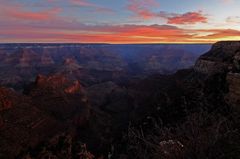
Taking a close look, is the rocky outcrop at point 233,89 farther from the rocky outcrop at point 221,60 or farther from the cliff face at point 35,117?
the cliff face at point 35,117

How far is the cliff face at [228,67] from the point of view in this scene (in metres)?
34.4

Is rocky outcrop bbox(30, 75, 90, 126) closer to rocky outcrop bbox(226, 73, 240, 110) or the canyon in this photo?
the canyon

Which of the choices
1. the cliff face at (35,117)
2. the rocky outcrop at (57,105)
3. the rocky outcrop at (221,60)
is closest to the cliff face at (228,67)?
the rocky outcrop at (221,60)

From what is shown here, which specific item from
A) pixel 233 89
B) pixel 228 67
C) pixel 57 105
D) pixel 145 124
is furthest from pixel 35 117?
pixel 228 67

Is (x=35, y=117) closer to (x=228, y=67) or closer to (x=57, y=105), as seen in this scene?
(x=57, y=105)

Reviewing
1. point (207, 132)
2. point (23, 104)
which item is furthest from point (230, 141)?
point (23, 104)

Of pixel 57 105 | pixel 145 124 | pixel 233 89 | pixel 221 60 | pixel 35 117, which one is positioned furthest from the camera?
pixel 57 105

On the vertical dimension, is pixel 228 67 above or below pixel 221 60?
below

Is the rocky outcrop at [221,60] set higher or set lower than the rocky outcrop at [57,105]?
higher

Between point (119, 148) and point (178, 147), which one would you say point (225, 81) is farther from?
point (178, 147)

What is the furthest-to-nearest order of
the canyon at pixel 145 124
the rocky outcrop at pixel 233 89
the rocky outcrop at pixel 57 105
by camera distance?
the rocky outcrop at pixel 57 105 → the rocky outcrop at pixel 233 89 → the canyon at pixel 145 124

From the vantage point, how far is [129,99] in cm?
9331

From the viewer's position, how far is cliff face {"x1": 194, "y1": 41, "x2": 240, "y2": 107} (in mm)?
34375

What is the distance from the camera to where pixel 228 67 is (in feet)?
137
